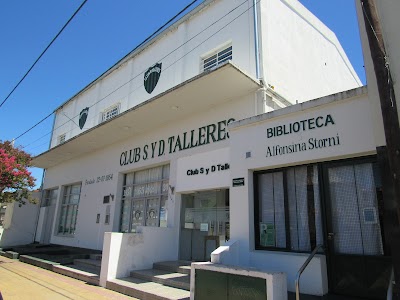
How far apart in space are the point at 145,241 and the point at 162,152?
3.56m

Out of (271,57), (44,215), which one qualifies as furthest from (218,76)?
(44,215)

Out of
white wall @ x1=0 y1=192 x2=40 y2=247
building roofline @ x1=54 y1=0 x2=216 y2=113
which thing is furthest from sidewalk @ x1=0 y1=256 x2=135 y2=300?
white wall @ x1=0 y1=192 x2=40 y2=247

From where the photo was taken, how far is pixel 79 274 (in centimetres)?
948

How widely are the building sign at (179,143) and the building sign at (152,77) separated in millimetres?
2528

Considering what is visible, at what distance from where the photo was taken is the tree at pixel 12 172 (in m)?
12.2

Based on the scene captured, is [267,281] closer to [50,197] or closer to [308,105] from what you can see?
[308,105]

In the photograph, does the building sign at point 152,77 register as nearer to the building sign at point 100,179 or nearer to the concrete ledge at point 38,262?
the building sign at point 100,179

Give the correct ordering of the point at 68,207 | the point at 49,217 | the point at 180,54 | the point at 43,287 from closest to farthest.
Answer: the point at 43,287
the point at 180,54
the point at 68,207
the point at 49,217

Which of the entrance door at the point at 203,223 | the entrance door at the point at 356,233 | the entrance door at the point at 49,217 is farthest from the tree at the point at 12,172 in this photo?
the entrance door at the point at 356,233

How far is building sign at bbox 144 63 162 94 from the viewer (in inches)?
514

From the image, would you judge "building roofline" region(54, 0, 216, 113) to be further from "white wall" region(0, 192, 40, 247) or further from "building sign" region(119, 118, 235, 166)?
"white wall" region(0, 192, 40, 247)

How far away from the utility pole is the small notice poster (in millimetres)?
2866

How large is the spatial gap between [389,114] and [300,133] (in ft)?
8.96

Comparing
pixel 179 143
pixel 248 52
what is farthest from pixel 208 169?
pixel 248 52
